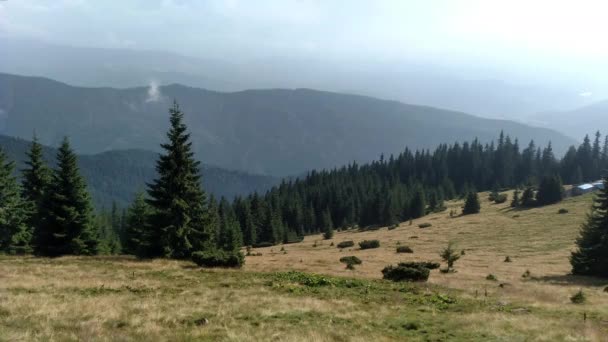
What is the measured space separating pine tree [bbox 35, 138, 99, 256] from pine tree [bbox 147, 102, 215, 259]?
895 centimetres

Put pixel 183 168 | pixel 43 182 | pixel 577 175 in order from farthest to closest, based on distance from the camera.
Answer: pixel 577 175, pixel 43 182, pixel 183 168

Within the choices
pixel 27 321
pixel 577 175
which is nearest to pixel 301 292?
pixel 27 321

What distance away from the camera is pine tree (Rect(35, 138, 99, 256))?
131 feet

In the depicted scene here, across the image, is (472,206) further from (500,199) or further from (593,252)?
(593,252)

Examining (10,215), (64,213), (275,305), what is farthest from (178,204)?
(10,215)

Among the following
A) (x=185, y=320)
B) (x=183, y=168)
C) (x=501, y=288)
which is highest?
(x=183, y=168)

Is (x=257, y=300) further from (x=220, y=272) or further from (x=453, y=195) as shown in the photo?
(x=453, y=195)

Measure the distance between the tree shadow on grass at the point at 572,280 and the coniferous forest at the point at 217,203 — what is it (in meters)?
26.5

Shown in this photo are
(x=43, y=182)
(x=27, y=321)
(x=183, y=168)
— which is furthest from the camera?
(x=43, y=182)

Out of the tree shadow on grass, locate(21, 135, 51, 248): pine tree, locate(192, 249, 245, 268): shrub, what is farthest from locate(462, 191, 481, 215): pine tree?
locate(21, 135, 51, 248): pine tree

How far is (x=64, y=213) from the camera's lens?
40.4 meters

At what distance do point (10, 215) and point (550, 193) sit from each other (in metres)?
105

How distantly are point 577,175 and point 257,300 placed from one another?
14718 cm

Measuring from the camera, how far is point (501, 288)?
29.3 metres
